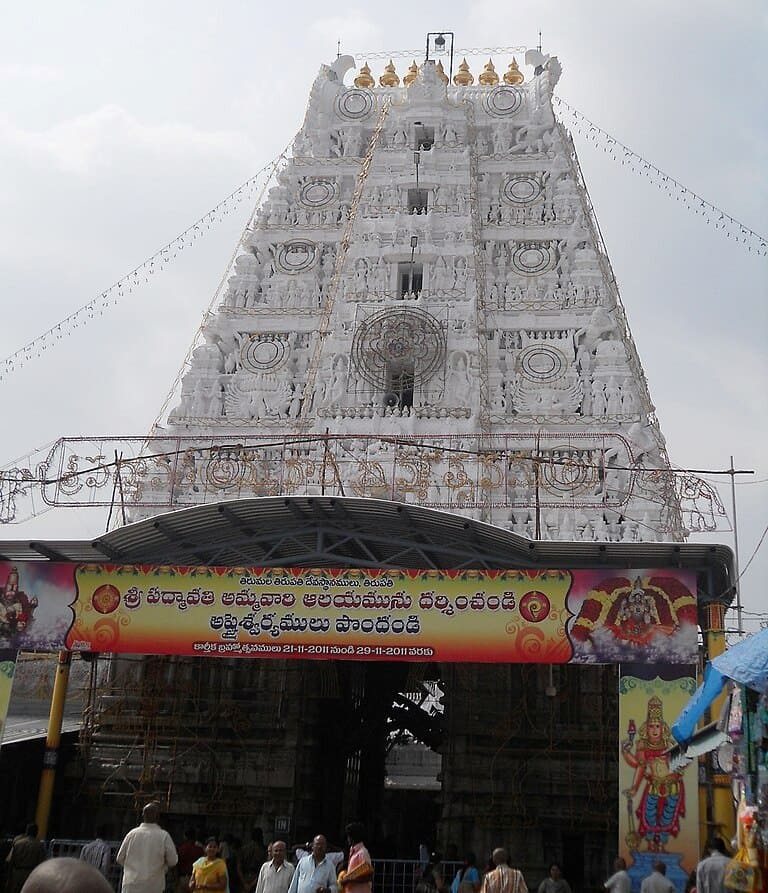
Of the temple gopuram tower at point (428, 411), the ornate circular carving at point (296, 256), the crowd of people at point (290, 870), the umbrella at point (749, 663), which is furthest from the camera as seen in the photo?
the ornate circular carving at point (296, 256)

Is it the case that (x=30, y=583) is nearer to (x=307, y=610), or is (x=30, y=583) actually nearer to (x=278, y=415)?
(x=307, y=610)

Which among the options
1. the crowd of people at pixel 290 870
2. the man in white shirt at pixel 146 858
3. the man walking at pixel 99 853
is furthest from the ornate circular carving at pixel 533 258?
the man in white shirt at pixel 146 858

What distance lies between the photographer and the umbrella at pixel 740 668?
28.4ft

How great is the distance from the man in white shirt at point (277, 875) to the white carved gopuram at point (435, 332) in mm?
13780

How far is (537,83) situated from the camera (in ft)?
120

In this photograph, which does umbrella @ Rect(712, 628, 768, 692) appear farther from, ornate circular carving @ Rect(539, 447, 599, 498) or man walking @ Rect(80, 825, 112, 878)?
ornate circular carving @ Rect(539, 447, 599, 498)

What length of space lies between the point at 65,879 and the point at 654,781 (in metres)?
12.9

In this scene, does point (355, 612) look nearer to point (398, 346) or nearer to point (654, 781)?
point (654, 781)

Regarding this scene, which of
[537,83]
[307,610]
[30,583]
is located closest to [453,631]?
[307,610]

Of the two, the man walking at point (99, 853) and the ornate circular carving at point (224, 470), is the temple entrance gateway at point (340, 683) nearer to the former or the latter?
the man walking at point (99, 853)

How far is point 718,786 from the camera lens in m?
14.6

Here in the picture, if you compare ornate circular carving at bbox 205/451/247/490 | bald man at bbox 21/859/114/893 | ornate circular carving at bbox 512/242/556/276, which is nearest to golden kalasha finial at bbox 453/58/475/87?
ornate circular carving at bbox 512/242/556/276

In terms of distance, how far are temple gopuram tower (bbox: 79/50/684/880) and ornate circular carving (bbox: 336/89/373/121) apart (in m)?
0.07

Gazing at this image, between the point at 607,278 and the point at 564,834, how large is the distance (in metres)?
17.4
